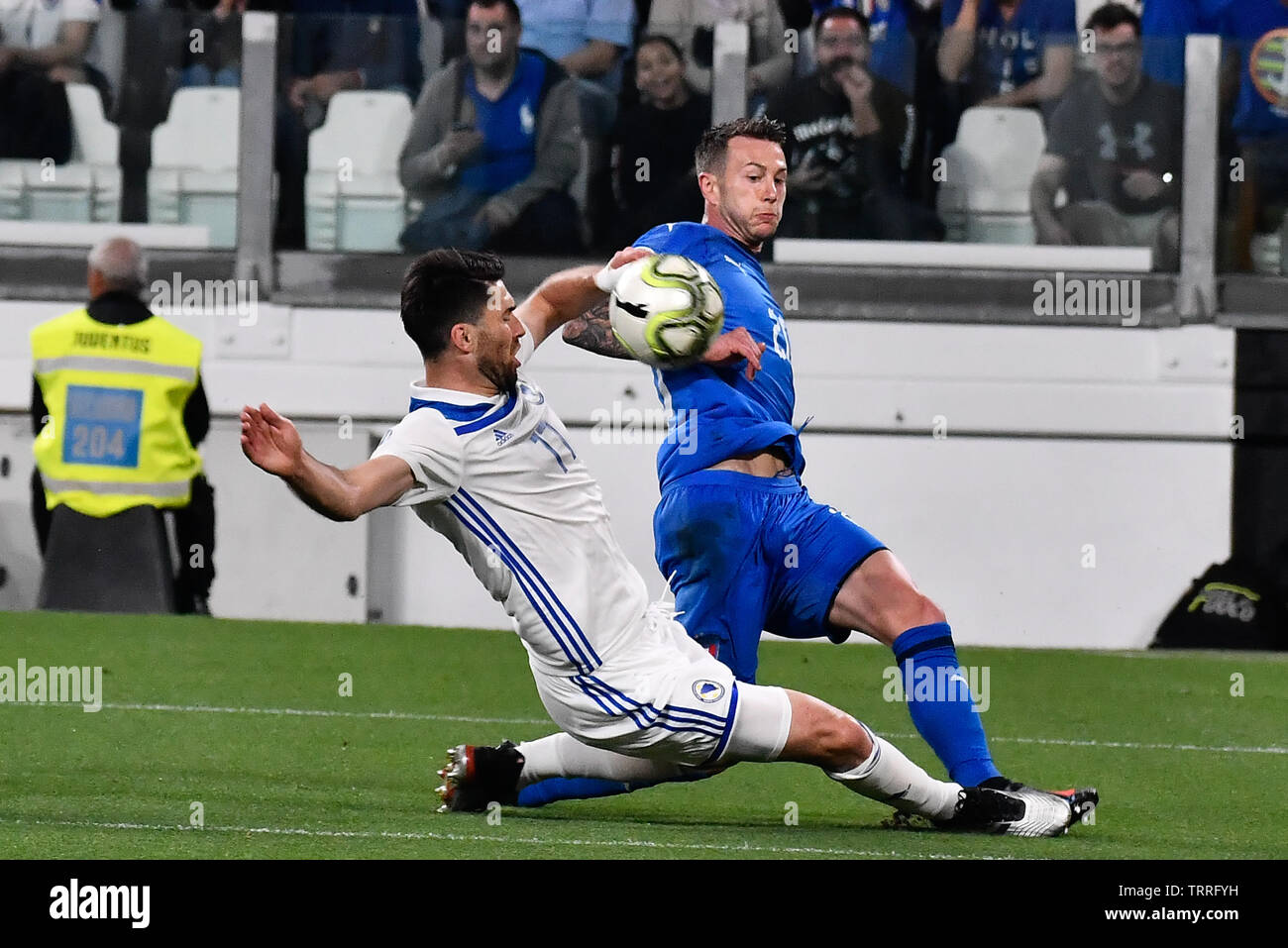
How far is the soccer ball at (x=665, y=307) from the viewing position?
5391 millimetres

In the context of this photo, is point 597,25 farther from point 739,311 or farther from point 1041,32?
point 739,311

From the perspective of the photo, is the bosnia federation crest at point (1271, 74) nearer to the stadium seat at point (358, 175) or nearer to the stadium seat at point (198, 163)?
the stadium seat at point (358, 175)

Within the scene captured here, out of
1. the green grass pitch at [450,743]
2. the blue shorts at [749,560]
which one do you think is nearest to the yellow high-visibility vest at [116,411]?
the green grass pitch at [450,743]

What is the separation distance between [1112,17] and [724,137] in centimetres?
647

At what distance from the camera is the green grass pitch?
495cm

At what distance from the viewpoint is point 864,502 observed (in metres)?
11.7

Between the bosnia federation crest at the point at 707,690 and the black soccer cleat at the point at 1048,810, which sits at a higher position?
the bosnia federation crest at the point at 707,690

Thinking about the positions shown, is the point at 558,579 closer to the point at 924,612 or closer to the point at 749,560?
the point at 749,560

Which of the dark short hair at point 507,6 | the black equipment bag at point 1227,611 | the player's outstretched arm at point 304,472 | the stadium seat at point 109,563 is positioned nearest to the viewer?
the player's outstretched arm at point 304,472

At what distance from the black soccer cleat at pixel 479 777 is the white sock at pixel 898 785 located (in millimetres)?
900

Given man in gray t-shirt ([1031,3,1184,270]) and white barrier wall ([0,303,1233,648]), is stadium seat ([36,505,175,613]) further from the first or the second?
man in gray t-shirt ([1031,3,1184,270])

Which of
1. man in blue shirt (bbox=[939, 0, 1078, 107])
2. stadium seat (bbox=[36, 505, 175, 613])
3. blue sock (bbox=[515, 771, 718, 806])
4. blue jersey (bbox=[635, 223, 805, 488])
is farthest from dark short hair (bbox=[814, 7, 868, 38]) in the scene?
blue sock (bbox=[515, 771, 718, 806])

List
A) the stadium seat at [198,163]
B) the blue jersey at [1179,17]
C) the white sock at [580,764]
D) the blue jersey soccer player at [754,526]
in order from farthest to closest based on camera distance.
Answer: the blue jersey at [1179,17] → the stadium seat at [198,163] → the blue jersey soccer player at [754,526] → the white sock at [580,764]

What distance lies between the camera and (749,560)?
563cm
